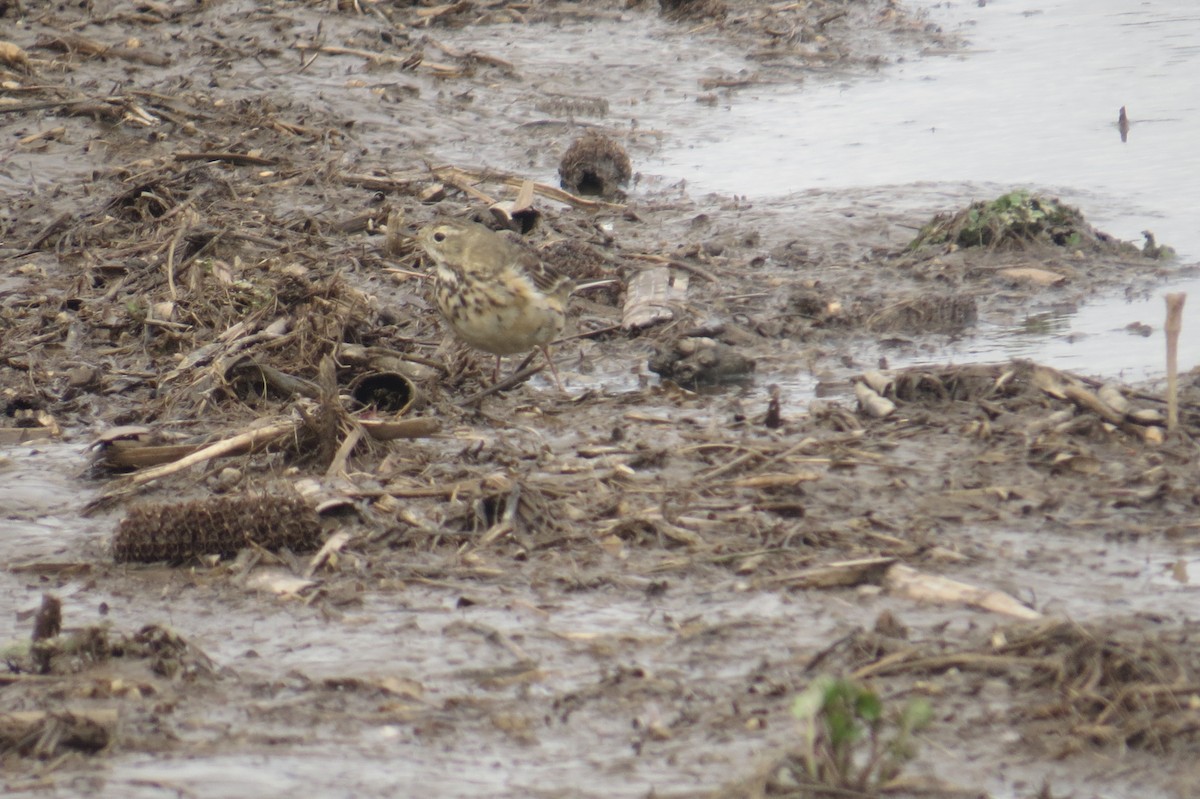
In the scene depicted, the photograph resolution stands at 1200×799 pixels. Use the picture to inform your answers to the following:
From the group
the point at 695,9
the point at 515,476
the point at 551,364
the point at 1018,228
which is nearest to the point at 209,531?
the point at 515,476

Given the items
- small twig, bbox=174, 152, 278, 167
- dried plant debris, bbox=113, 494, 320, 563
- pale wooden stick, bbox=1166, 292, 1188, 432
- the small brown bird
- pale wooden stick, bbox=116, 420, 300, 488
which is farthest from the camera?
small twig, bbox=174, 152, 278, 167

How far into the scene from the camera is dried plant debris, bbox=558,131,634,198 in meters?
11.4

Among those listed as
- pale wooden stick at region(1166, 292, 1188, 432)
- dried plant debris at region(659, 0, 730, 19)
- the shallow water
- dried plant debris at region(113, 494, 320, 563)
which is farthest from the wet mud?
dried plant debris at region(659, 0, 730, 19)

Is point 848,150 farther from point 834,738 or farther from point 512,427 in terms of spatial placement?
point 834,738

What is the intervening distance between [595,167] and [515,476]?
5327mm

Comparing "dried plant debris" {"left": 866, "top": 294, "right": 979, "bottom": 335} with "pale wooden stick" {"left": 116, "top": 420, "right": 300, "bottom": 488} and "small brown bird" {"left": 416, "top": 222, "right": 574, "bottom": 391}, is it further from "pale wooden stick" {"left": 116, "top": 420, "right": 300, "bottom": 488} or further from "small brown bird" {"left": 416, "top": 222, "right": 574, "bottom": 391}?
"pale wooden stick" {"left": 116, "top": 420, "right": 300, "bottom": 488}

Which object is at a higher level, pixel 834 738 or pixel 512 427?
pixel 834 738

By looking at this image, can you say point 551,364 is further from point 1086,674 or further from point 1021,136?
point 1021,136

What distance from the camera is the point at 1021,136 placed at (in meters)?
13.1

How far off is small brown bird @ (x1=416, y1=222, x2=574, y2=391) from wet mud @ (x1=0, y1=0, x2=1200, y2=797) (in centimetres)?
35

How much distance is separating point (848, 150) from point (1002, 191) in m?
1.70

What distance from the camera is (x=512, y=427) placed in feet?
24.8

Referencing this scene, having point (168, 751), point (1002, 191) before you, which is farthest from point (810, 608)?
point (1002, 191)

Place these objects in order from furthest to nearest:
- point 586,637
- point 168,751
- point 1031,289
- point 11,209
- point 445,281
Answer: point 11,209 → point 1031,289 → point 445,281 → point 586,637 → point 168,751
